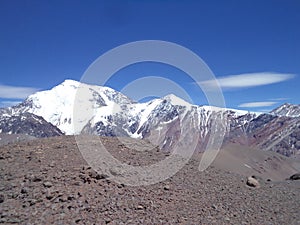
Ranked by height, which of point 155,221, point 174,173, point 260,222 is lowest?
point 155,221

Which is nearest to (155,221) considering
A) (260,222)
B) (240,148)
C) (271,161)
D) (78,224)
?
(78,224)

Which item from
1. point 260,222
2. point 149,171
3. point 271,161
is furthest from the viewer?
point 271,161

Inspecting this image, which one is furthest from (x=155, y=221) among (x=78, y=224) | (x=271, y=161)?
(x=271, y=161)

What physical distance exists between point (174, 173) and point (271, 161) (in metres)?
92.1

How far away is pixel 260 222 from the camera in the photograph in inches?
557

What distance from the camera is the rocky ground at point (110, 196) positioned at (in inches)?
464

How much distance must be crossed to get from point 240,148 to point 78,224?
281ft

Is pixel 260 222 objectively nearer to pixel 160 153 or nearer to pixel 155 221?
pixel 155 221

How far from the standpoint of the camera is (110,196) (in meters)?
12.8

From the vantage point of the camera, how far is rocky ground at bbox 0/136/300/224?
11.8 meters

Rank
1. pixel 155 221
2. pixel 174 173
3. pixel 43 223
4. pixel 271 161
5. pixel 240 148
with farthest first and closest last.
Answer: pixel 271 161, pixel 240 148, pixel 174 173, pixel 155 221, pixel 43 223

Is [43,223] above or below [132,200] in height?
below

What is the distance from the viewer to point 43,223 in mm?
10984

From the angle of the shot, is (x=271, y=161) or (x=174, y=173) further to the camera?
(x=271, y=161)
